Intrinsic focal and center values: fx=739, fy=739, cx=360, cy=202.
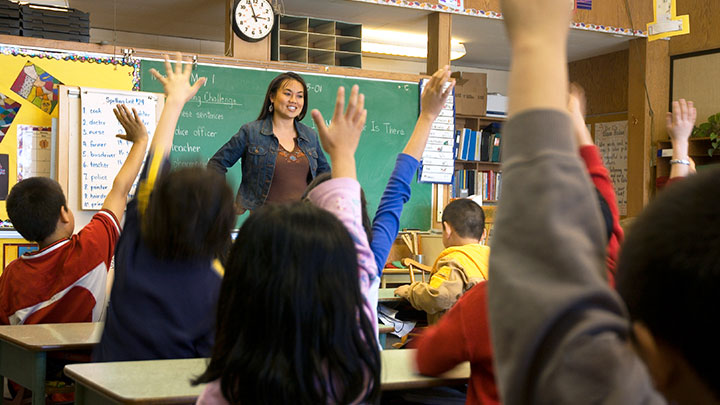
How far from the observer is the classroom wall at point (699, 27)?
276 inches

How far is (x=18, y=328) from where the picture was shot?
269cm

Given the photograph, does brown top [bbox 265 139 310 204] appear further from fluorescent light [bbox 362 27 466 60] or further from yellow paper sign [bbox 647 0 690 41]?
fluorescent light [bbox 362 27 466 60]

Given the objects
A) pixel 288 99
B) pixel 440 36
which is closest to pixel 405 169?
pixel 288 99

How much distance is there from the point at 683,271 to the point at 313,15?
22.0ft

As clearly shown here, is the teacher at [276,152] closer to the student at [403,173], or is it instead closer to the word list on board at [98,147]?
the word list on board at [98,147]

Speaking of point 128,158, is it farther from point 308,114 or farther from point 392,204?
point 308,114

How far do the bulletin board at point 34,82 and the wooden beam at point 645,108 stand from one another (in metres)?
5.04

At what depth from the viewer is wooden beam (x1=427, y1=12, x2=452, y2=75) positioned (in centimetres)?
656

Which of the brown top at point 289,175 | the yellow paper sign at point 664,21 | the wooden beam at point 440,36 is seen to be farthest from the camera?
the wooden beam at point 440,36

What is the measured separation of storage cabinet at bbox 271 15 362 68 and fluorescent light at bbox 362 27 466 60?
984 millimetres

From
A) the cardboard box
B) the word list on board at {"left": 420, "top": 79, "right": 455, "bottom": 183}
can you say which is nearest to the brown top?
the word list on board at {"left": 420, "top": 79, "right": 455, "bottom": 183}

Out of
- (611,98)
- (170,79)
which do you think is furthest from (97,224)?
(611,98)

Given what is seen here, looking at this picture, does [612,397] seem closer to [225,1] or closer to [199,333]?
[199,333]

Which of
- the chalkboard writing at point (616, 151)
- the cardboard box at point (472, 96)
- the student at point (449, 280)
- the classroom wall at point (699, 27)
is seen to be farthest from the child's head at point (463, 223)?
the chalkboard writing at point (616, 151)
